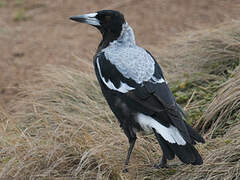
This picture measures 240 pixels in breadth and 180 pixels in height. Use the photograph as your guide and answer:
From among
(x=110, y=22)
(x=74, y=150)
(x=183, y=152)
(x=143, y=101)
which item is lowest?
(x=74, y=150)

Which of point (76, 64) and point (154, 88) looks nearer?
point (154, 88)

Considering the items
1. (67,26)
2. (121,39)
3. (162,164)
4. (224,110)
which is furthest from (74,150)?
(67,26)

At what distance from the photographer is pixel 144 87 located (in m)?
3.05

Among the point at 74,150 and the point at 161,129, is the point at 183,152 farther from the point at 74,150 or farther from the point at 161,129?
the point at 74,150

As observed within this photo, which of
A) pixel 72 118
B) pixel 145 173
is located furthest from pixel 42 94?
pixel 145 173

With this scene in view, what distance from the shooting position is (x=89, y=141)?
3.42 meters

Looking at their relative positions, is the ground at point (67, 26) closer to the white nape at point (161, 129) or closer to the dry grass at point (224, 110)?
the dry grass at point (224, 110)

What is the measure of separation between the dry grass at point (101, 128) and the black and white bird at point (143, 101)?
19 centimetres

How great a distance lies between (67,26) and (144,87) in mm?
4626

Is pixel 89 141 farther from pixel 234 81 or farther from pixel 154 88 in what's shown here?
pixel 234 81

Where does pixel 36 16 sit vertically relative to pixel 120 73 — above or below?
below

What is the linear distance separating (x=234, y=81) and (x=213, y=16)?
3229mm

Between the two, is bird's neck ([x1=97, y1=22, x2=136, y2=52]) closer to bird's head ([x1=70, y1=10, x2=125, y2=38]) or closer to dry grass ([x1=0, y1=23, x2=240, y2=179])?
bird's head ([x1=70, y1=10, x2=125, y2=38])

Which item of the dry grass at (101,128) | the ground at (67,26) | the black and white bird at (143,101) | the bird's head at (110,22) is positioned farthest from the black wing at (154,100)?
the ground at (67,26)
